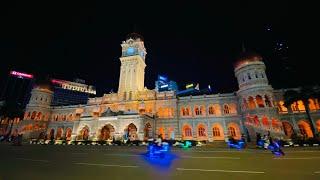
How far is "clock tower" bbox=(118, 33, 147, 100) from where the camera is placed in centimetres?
4841

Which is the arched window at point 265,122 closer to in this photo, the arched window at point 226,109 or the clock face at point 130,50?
the arched window at point 226,109

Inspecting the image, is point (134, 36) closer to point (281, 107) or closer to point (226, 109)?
point (226, 109)

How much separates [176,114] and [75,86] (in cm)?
7879

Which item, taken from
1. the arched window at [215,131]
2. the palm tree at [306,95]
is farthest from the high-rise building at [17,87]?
the palm tree at [306,95]

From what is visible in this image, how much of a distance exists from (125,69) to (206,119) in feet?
88.5

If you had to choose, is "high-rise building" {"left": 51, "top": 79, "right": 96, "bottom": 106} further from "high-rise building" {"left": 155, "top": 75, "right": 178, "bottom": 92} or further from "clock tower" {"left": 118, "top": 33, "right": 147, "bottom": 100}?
"clock tower" {"left": 118, "top": 33, "right": 147, "bottom": 100}

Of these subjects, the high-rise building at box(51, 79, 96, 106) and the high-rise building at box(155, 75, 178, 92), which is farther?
the high-rise building at box(51, 79, 96, 106)

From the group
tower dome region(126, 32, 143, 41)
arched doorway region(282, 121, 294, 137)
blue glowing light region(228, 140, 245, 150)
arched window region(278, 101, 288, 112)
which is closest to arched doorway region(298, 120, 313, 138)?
arched doorway region(282, 121, 294, 137)

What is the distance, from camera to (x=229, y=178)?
646 centimetres

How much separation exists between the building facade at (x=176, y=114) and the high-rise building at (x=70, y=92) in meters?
34.9

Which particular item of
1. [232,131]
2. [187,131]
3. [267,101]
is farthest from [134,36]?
[267,101]

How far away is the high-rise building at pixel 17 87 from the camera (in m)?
83.9

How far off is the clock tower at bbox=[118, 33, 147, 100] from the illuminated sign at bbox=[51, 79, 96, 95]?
57.8m

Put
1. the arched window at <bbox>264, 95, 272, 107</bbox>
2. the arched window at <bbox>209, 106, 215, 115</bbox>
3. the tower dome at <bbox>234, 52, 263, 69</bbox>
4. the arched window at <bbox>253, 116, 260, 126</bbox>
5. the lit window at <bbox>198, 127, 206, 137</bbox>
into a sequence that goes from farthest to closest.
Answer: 1. the arched window at <bbox>209, 106, 215, 115</bbox>
2. the lit window at <bbox>198, 127, 206, 137</bbox>
3. the tower dome at <bbox>234, 52, 263, 69</bbox>
4. the arched window at <bbox>264, 95, 272, 107</bbox>
5. the arched window at <bbox>253, 116, 260, 126</bbox>
